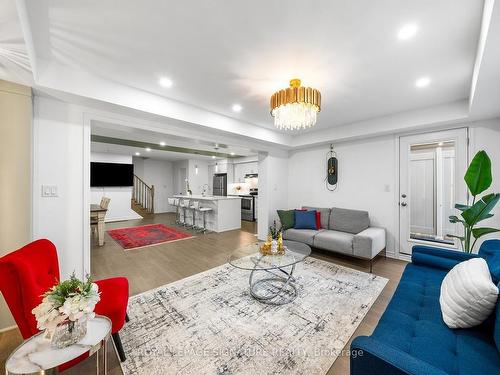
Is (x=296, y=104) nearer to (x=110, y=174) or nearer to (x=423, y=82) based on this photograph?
(x=423, y=82)

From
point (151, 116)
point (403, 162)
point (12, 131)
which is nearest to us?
point (12, 131)

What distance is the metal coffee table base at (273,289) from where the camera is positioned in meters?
2.48

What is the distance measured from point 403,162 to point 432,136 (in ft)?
1.90

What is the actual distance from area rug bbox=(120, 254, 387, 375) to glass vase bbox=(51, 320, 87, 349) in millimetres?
617

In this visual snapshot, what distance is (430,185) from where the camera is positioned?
12.0 ft

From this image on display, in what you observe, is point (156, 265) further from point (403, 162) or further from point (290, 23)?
point (403, 162)

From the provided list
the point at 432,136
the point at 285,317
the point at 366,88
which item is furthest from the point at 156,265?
the point at 432,136

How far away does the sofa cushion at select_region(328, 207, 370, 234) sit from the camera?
4.00 m

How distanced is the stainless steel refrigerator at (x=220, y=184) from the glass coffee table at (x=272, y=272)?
646 centimetres

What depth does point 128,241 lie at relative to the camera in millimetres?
4996

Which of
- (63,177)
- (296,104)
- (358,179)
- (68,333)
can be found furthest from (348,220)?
(63,177)

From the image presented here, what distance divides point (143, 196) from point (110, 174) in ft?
6.71

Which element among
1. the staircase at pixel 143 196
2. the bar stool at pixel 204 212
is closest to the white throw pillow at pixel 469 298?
the bar stool at pixel 204 212

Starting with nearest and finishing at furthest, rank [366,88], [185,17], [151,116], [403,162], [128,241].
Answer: [185,17] < [366,88] < [151,116] < [403,162] < [128,241]
